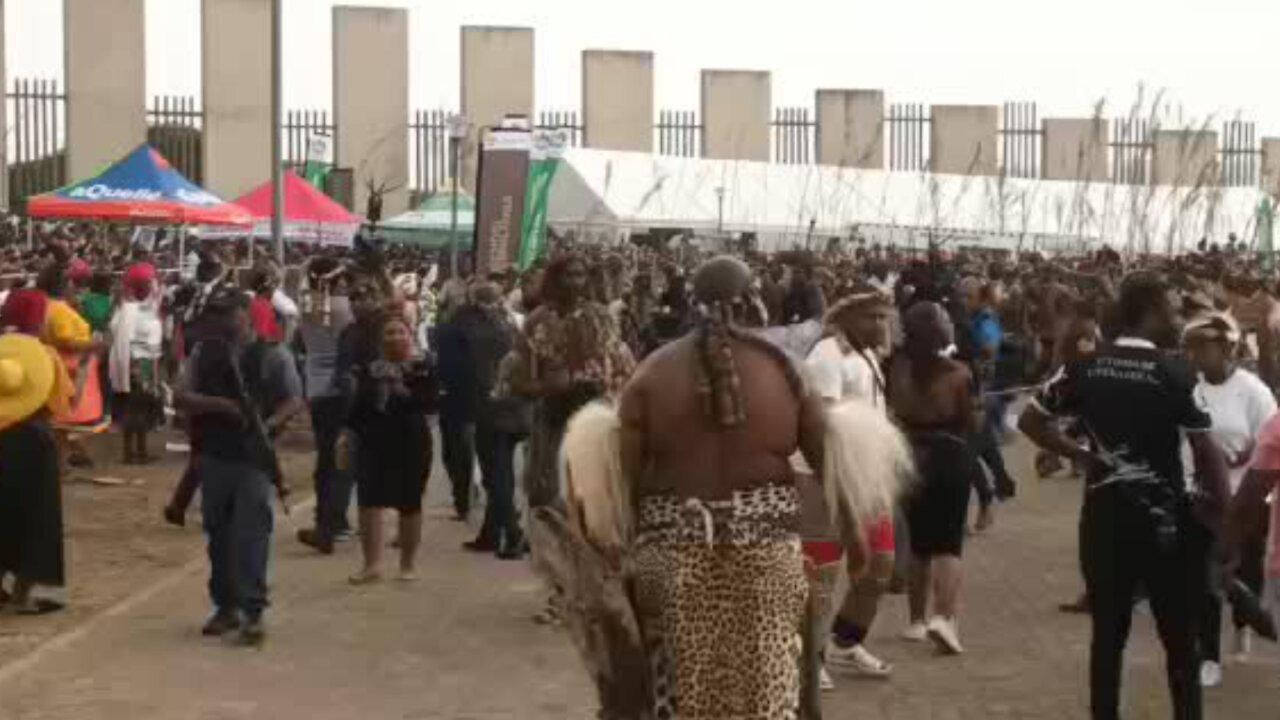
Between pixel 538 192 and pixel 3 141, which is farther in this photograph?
pixel 3 141

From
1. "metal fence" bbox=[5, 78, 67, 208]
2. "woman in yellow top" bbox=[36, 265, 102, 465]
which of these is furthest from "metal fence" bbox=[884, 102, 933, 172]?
"woman in yellow top" bbox=[36, 265, 102, 465]

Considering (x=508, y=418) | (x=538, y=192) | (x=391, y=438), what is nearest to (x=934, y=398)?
(x=391, y=438)

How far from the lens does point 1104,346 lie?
9.20 meters

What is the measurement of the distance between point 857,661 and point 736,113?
49903 mm

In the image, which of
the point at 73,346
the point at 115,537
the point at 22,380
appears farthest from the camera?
the point at 73,346

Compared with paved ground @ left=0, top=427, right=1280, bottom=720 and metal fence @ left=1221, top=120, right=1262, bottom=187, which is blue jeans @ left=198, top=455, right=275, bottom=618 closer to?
paved ground @ left=0, top=427, right=1280, bottom=720

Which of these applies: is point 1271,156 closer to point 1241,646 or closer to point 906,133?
point 906,133

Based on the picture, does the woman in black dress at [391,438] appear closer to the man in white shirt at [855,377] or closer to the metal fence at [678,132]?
the man in white shirt at [855,377]

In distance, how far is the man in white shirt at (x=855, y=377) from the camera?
11.3 m

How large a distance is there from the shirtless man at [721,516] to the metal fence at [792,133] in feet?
176

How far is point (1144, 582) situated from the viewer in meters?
9.09

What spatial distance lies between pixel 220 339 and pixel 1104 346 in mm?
5000

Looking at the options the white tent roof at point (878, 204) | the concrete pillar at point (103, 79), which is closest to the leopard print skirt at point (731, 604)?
the white tent roof at point (878, 204)

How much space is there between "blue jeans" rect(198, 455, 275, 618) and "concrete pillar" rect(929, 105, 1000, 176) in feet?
164
